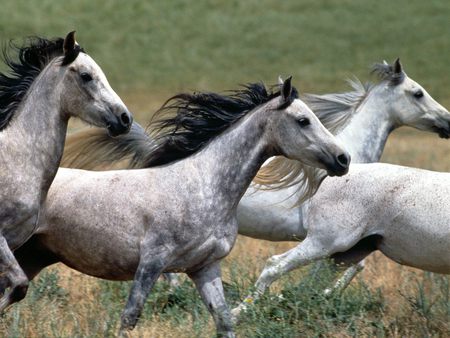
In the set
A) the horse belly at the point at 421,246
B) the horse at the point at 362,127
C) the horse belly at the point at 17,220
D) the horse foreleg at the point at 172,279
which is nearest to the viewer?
the horse belly at the point at 17,220

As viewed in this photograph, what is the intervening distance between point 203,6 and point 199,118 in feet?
113

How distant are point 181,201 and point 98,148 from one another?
213cm

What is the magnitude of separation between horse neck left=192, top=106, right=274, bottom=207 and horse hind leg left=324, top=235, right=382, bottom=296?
1131mm

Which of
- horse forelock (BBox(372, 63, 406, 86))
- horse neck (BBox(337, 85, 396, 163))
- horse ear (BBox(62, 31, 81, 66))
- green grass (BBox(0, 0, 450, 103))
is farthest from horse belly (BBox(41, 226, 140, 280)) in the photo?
green grass (BBox(0, 0, 450, 103))

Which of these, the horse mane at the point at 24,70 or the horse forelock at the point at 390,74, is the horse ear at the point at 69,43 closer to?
the horse mane at the point at 24,70

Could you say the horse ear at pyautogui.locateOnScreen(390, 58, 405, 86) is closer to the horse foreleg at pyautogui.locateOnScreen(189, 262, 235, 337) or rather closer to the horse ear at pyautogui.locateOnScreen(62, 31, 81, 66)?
the horse foreleg at pyautogui.locateOnScreen(189, 262, 235, 337)

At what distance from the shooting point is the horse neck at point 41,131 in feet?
19.4

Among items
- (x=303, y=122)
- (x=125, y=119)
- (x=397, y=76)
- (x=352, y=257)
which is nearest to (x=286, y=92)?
(x=303, y=122)

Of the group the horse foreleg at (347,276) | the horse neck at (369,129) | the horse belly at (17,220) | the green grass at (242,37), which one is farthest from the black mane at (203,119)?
the green grass at (242,37)

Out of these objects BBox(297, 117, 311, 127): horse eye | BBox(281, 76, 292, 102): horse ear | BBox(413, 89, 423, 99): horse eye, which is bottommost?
BBox(413, 89, 423, 99): horse eye

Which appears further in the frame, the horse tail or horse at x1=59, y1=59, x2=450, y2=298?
horse at x1=59, y1=59, x2=450, y2=298

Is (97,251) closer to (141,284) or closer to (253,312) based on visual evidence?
(141,284)

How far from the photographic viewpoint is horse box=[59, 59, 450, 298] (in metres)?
8.12

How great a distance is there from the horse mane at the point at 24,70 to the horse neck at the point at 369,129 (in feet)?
Answer: 10.9
